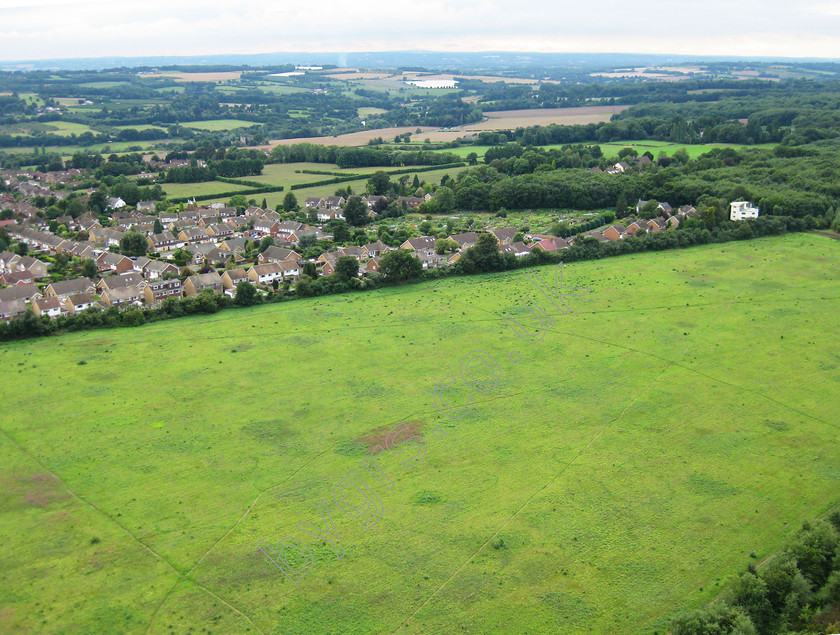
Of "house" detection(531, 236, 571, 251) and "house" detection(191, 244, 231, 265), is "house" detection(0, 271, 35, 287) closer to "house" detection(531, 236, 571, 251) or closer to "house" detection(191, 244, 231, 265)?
"house" detection(191, 244, 231, 265)

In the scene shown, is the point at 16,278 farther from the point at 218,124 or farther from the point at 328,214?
the point at 218,124

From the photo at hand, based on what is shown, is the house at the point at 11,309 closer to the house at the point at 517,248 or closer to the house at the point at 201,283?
the house at the point at 201,283

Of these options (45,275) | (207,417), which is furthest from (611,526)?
(45,275)

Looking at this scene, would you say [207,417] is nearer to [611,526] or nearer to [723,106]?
[611,526]

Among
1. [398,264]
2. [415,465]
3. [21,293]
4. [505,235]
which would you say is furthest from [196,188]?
[415,465]

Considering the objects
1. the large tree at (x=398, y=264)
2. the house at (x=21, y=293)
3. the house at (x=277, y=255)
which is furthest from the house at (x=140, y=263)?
the large tree at (x=398, y=264)

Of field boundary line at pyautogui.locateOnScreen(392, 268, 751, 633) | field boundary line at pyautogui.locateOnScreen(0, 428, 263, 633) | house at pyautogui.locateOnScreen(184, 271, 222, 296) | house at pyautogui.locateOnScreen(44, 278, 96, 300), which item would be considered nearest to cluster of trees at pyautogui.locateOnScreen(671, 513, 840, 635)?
field boundary line at pyautogui.locateOnScreen(392, 268, 751, 633)
